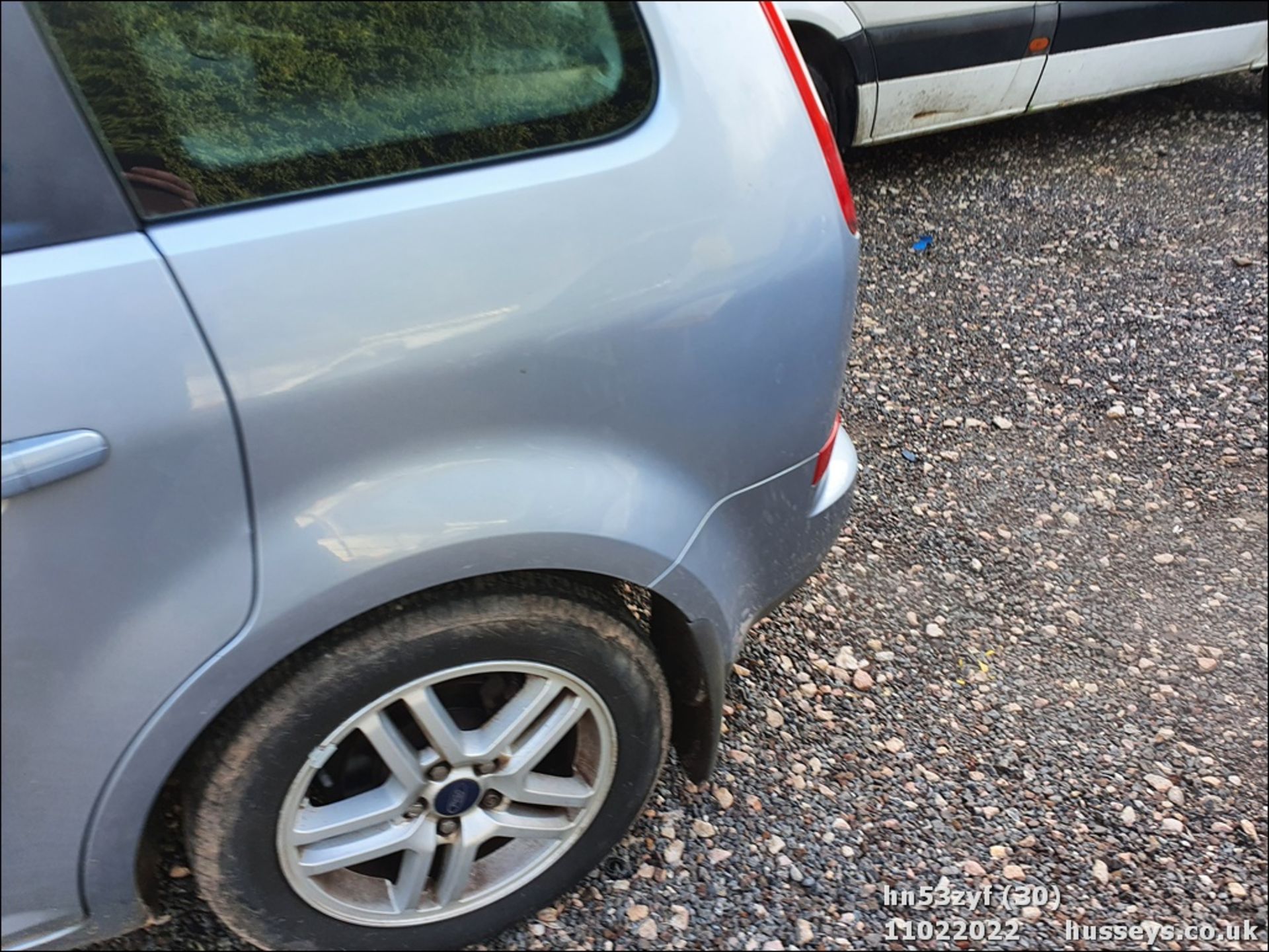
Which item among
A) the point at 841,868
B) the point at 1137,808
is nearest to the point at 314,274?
the point at 841,868

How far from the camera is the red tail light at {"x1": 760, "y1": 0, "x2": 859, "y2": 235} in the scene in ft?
5.28

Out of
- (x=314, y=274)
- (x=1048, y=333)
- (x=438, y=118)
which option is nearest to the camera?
(x=314, y=274)

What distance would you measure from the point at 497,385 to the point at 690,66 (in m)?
0.56

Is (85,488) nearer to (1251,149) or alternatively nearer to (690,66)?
(690,66)

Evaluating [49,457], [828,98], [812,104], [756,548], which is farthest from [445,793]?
[828,98]

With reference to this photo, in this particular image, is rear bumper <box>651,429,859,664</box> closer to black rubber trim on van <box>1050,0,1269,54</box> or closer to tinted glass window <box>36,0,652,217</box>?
tinted glass window <box>36,0,652,217</box>

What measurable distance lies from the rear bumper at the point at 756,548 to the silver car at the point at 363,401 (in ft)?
0.05

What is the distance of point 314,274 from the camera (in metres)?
1.28

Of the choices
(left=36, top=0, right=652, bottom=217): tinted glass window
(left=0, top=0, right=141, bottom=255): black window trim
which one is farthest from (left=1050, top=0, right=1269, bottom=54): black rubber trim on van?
(left=0, top=0, right=141, bottom=255): black window trim

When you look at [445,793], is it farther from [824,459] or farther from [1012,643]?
[1012,643]

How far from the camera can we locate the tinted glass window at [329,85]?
1.24 m

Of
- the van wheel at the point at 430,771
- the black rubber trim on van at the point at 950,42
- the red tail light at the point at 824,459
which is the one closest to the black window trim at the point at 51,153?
the van wheel at the point at 430,771

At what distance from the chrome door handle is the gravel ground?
3.72ft

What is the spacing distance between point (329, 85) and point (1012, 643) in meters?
2.17
